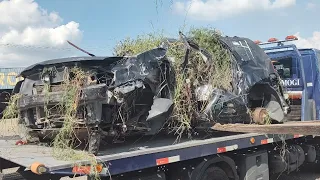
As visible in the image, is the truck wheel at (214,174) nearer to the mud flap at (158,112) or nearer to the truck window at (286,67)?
the mud flap at (158,112)

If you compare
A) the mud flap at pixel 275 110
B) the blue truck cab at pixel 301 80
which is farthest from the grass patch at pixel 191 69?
the blue truck cab at pixel 301 80

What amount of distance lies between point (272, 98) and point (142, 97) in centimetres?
269

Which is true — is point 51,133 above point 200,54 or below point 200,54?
below

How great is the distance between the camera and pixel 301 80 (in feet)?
24.9

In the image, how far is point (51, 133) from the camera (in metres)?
4.70

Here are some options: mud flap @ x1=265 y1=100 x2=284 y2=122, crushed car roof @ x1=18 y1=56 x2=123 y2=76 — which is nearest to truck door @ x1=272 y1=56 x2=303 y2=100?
mud flap @ x1=265 y1=100 x2=284 y2=122

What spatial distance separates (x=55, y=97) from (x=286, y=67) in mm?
5245

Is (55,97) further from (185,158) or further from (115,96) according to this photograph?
(185,158)

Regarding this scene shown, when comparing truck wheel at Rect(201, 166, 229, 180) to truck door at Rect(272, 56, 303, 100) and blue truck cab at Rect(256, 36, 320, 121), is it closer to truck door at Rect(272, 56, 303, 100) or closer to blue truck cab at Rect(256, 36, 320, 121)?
blue truck cab at Rect(256, 36, 320, 121)

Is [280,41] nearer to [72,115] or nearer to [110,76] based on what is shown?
[110,76]

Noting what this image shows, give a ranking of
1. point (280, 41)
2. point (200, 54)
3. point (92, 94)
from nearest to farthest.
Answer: point (92, 94)
point (200, 54)
point (280, 41)

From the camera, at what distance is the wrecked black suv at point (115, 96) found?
168 inches

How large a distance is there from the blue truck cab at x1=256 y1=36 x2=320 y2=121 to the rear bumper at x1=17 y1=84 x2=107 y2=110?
462 cm

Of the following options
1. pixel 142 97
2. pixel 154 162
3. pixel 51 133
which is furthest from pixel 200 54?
pixel 51 133
